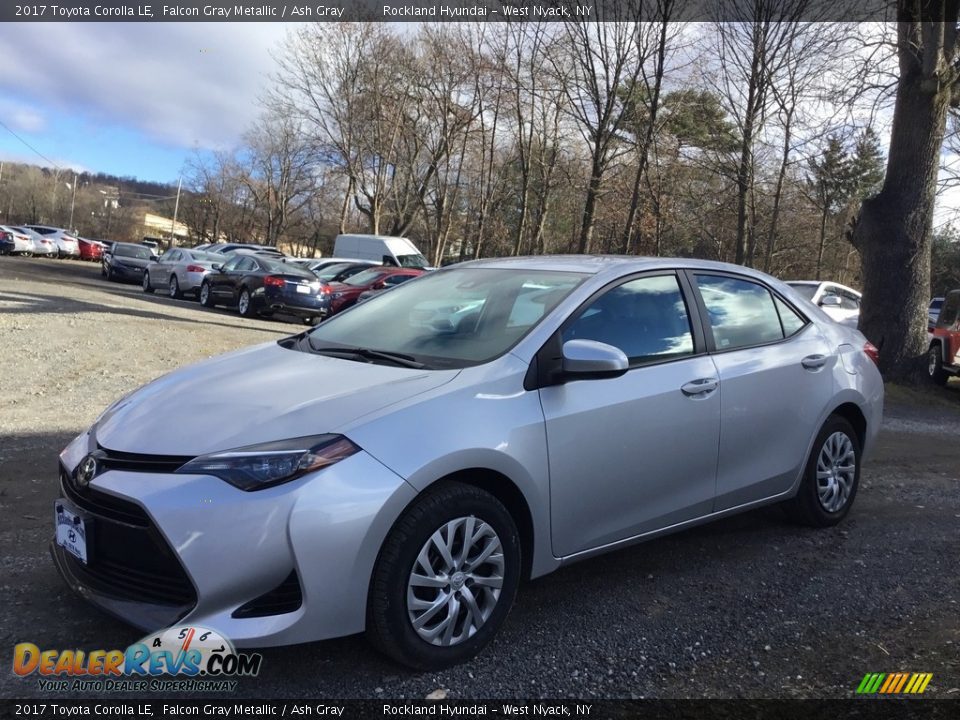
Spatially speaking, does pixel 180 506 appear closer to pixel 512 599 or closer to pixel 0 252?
pixel 512 599

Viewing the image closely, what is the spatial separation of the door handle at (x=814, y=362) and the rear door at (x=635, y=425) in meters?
0.92

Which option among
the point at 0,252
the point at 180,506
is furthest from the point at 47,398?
the point at 0,252

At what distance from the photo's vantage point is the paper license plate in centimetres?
282

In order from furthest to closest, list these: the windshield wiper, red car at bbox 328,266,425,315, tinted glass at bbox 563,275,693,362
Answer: red car at bbox 328,266,425,315 → tinted glass at bbox 563,275,693,362 → the windshield wiper

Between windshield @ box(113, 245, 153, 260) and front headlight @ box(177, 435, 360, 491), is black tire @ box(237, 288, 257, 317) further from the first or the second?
front headlight @ box(177, 435, 360, 491)

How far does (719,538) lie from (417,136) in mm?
35605

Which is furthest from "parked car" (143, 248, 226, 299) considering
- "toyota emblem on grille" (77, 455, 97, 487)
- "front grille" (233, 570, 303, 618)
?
"front grille" (233, 570, 303, 618)

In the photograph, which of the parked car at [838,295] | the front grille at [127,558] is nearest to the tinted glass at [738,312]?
the front grille at [127,558]

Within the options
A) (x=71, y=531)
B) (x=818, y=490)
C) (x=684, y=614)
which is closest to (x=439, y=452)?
(x=71, y=531)

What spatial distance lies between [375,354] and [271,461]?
968 mm

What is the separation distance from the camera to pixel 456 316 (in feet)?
12.5

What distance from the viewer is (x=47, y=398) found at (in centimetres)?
719

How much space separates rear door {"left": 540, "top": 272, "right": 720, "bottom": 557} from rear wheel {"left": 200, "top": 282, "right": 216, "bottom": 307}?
17249mm

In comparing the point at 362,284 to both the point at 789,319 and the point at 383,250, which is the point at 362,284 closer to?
the point at 383,250
